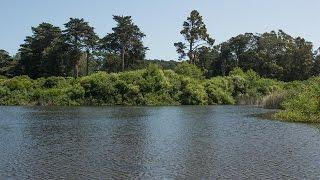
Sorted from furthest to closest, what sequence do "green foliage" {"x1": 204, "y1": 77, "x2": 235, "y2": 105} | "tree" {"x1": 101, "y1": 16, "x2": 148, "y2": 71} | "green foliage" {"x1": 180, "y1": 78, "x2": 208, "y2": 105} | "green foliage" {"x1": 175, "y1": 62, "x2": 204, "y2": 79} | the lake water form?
"tree" {"x1": 101, "y1": 16, "x2": 148, "y2": 71}, "green foliage" {"x1": 175, "y1": 62, "x2": 204, "y2": 79}, "green foliage" {"x1": 204, "y1": 77, "x2": 235, "y2": 105}, "green foliage" {"x1": 180, "y1": 78, "x2": 208, "y2": 105}, the lake water

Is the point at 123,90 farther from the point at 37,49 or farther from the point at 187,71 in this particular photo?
the point at 37,49

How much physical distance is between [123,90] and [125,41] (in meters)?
24.4

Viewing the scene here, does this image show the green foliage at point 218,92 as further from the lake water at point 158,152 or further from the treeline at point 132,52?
the lake water at point 158,152

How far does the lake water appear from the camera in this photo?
1769 centimetres

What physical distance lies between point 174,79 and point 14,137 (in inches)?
2058

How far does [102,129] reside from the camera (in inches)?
1305

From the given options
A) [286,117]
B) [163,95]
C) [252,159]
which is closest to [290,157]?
[252,159]

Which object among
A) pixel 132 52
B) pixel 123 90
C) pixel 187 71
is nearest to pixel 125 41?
pixel 132 52

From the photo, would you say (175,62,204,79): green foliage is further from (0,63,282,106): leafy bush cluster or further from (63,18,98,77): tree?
(63,18,98,77): tree

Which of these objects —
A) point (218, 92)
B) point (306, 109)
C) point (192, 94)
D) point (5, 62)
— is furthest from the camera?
point (5, 62)

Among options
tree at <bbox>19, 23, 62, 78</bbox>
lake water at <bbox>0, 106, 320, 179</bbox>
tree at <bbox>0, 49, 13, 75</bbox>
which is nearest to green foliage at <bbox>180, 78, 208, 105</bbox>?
tree at <bbox>19, 23, 62, 78</bbox>

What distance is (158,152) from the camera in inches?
893

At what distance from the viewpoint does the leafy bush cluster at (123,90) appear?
72.4 metres

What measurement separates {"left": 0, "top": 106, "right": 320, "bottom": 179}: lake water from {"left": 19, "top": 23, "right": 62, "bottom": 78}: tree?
6147 centimetres
